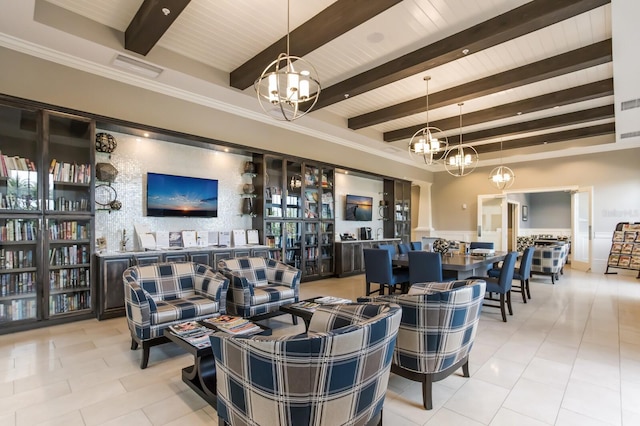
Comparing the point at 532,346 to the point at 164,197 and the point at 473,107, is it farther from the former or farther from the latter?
the point at 164,197

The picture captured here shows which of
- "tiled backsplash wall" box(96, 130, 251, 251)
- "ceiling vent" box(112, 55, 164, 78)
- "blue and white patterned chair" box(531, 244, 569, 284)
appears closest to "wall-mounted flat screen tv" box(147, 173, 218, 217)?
"tiled backsplash wall" box(96, 130, 251, 251)

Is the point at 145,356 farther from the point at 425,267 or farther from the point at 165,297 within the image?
the point at 425,267

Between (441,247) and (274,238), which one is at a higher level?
(274,238)

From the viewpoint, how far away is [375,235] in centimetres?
920

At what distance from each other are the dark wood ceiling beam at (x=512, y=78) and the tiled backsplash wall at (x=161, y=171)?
3144 mm

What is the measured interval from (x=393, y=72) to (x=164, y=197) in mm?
3937

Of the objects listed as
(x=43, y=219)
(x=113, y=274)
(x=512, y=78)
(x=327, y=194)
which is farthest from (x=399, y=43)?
(x=43, y=219)

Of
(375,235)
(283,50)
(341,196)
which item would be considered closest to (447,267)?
(283,50)

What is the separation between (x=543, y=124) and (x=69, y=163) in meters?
8.91

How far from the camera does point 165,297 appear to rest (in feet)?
11.7

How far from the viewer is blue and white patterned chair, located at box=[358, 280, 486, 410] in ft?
7.23

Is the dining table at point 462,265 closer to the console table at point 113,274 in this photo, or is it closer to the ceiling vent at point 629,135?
the console table at point 113,274

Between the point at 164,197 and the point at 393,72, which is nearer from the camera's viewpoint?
the point at 393,72

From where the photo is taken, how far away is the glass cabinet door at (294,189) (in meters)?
6.74
